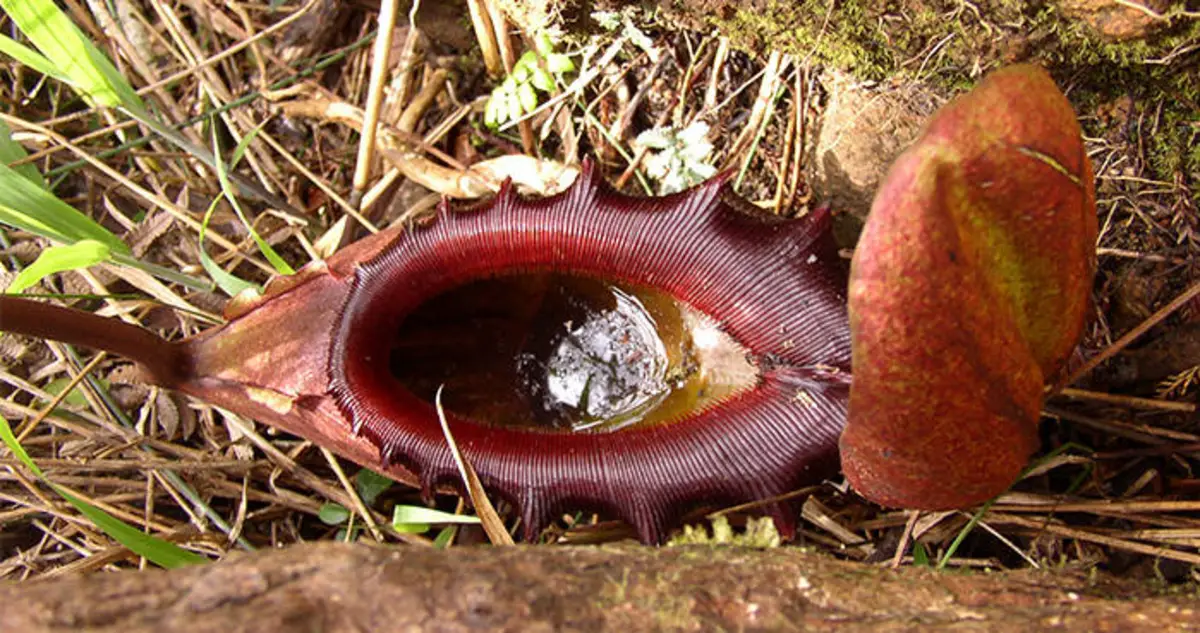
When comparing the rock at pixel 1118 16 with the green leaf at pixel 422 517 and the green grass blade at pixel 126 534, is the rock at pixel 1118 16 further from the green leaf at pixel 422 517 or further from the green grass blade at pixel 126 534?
the green grass blade at pixel 126 534

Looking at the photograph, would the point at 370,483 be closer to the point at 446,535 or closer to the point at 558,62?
the point at 446,535

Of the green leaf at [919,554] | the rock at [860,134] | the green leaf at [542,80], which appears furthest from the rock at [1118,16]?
the green leaf at [542,80]

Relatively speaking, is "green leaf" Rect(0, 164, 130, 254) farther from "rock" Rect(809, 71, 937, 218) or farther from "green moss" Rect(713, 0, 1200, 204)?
"rock" Rect(809, 71, 937, 218)

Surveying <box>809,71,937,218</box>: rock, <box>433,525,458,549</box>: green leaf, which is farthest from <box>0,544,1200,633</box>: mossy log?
<box>809,71,937,218</box>: rock

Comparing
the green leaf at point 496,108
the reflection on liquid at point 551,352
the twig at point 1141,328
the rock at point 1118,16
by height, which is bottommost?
the reflection on liquid at point 551,352

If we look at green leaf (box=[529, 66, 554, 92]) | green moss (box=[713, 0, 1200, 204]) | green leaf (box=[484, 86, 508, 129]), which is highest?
green moss (box=[713, 0, 1200, 204])

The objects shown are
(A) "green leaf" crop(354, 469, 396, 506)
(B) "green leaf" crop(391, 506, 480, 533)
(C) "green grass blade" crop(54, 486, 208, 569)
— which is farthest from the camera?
(A) "green leaf" crop(354, 469, 396, 506)

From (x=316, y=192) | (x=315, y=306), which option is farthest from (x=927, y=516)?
(x=316, y=192)
